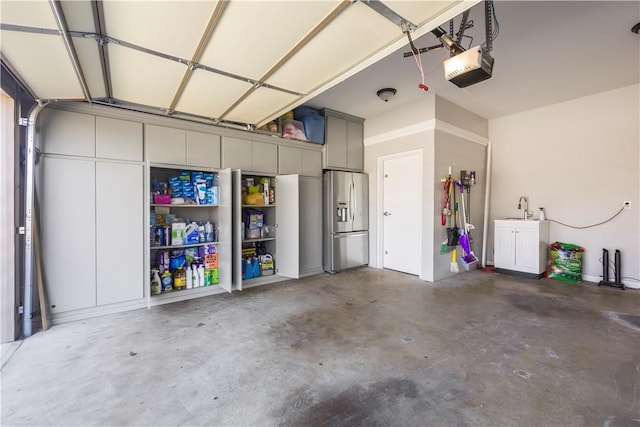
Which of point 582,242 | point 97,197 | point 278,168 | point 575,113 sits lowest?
point 582,242

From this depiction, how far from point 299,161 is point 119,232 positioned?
2.89m

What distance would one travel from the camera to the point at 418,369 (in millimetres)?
2197

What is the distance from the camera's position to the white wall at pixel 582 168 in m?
4.39

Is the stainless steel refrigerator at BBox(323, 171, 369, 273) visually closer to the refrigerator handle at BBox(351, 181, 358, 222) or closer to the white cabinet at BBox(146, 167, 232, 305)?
the refrigerator handle at BBox(351, 181, 358, 222)

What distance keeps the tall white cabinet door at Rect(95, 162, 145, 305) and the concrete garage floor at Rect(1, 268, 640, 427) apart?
0.35 m

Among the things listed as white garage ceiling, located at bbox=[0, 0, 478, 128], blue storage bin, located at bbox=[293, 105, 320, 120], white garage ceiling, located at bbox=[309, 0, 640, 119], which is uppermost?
white garage ceiling, located at bbox=[309, 0, 640, 119]

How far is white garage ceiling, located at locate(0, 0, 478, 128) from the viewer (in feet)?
5.62

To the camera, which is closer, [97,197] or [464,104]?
[97,197]

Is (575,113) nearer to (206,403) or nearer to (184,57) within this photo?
(184,57)

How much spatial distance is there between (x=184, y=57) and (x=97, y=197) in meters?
2.10

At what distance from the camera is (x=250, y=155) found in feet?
14.6

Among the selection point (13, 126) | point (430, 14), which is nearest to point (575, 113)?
point (430, 14)

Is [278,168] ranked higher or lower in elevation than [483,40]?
lower

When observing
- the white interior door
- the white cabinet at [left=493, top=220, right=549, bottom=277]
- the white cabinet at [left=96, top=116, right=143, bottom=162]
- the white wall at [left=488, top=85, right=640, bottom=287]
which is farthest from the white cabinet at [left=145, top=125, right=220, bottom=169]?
the white wall at [left=488, top=85, right=640, bottom=287]
